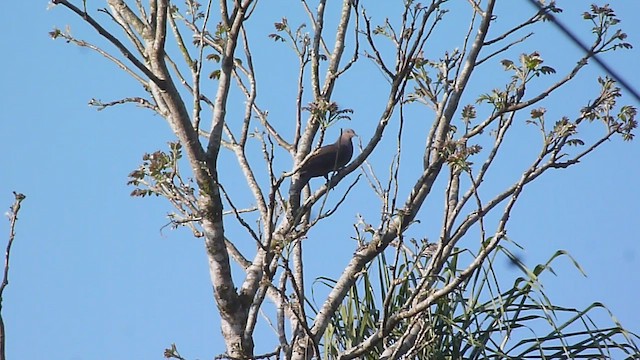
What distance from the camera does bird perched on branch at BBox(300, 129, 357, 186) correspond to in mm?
5395

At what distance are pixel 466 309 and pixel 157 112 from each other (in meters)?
1.66

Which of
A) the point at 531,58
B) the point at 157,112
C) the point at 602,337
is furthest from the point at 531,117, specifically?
the point at 157,112

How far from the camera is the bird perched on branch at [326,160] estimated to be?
5.39 metres

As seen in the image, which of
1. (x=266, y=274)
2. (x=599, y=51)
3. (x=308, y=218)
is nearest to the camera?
(x=266, y=274)

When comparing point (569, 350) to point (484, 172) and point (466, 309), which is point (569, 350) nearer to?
point (466, 309)

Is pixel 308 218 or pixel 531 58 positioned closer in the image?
pixel 531 58

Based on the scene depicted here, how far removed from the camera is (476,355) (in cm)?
496

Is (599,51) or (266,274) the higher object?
(599,51)

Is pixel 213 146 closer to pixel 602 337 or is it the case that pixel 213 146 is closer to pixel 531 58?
pixel 531 58

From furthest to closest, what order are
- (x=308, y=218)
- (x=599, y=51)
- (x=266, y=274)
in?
(x=308, y=218)
(x=599, y=51)
(x=266, y=274)

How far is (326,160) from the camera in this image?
633 centimetres

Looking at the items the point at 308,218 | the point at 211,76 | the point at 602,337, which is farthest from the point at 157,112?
the point at 602,337

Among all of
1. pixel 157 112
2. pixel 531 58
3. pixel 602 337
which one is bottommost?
pixel 602 337

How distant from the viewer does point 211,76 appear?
194 inches
